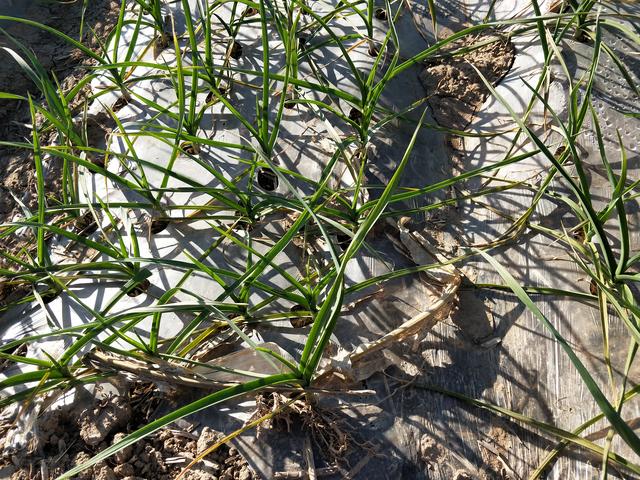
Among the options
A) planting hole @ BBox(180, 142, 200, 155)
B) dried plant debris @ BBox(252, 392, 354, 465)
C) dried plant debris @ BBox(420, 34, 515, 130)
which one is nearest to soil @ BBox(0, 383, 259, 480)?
dried plant debris @ BBox(252, 392, 354, 465)

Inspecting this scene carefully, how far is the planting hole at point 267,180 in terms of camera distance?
3.88 feet

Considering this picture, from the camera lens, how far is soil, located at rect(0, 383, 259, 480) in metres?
0.85

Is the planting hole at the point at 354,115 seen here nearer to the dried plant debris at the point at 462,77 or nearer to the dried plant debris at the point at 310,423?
the dried plant debris at the point at 462,77

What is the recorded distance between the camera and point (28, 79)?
5.44ft

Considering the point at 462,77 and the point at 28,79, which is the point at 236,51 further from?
the point at 28,79

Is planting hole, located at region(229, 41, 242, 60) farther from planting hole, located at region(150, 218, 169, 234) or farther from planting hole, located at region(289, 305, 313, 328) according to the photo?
planting hole, located at region(289, 305, 313, 328)

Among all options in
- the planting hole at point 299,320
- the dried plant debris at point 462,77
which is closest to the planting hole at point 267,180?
the planting hole at point 299,320

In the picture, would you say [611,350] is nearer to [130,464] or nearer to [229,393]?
[229,393]

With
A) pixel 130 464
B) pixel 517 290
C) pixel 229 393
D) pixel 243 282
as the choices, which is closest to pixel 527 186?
pixel 517 290

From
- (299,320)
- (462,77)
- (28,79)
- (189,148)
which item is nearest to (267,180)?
(189,148)

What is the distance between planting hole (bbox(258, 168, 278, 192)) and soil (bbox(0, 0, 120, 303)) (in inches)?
19.2

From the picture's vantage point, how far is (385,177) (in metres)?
1.16

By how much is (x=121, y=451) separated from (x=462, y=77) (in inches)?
41.2

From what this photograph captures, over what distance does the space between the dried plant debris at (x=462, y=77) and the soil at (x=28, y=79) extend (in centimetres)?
77
